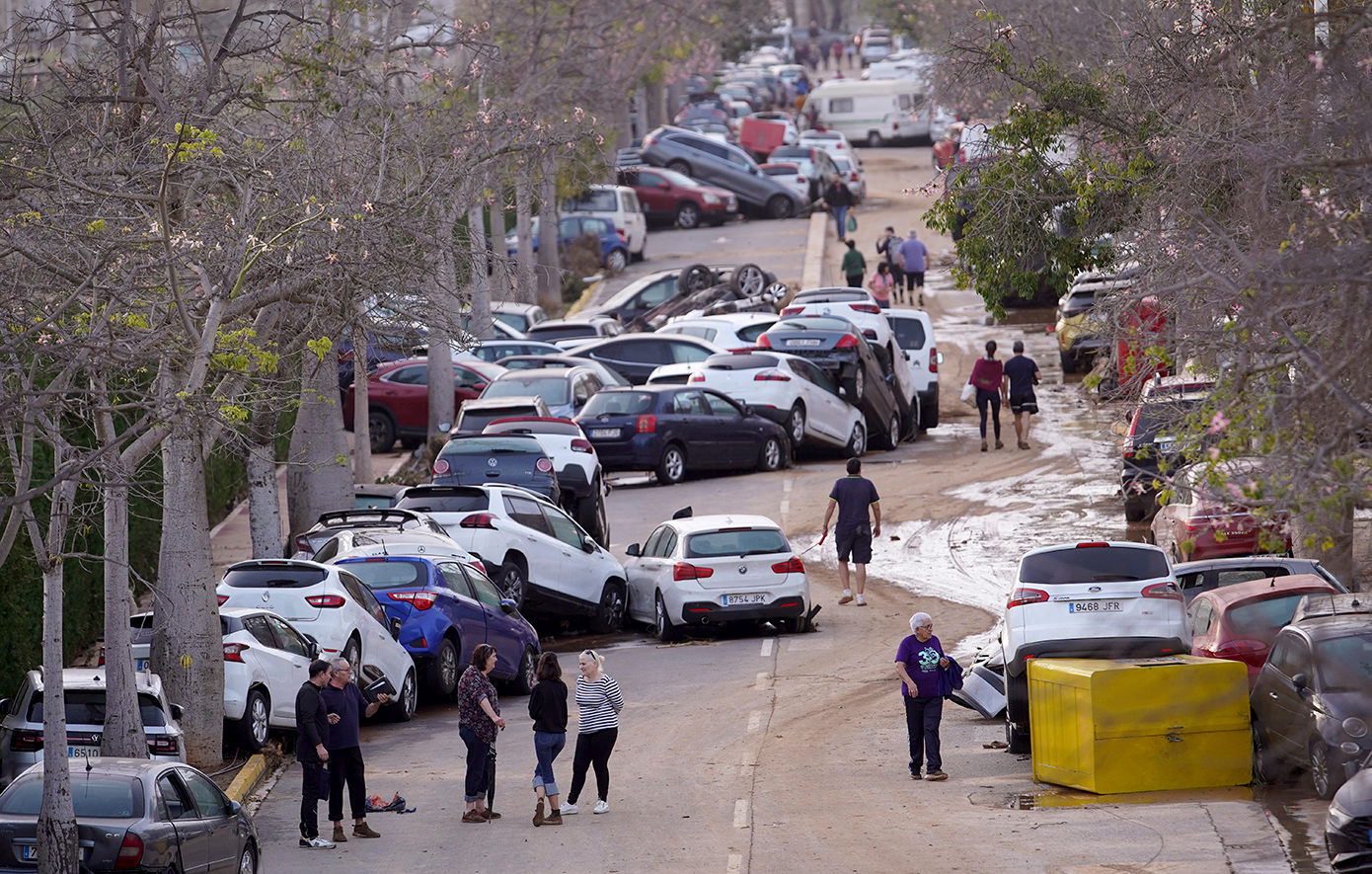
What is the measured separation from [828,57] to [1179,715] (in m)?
98.9

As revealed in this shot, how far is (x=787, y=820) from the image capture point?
42.2ft

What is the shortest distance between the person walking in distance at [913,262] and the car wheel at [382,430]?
16.6 metres

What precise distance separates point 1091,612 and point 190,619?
748cm

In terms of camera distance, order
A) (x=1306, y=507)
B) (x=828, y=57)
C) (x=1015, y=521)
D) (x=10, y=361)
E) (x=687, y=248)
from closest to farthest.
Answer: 1. (x=1306, y=507)
2. (x=10, y=361)
3. (x=1015, y=521)
4. (x=687, y=248)
5. (x=828, y=57)

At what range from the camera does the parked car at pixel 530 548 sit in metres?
20.4

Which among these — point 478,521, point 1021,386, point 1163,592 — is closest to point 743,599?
point 478,521

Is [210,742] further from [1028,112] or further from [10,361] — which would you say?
[1028,112]

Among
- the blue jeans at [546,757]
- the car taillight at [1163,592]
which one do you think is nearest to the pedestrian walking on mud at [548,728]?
the blue jeans at [546,757]

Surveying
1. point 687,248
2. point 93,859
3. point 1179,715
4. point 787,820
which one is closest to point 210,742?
point 93,859

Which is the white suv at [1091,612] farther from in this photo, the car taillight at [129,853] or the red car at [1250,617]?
the car taillight at [129,853]

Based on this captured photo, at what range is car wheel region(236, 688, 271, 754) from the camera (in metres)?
15.5

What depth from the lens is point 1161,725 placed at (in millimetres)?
12992

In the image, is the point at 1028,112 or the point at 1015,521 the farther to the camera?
the point at 1015,521

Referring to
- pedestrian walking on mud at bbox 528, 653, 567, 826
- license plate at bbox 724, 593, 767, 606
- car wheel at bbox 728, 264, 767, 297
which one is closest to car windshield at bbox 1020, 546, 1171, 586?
pedestrian walking on mud at bbox 528, 653, 567, 826
